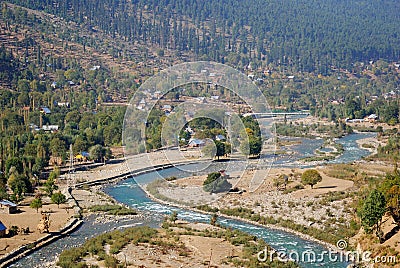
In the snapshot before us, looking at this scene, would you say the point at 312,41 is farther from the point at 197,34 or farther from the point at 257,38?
the point at 197,34

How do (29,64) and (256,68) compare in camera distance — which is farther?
(256,68)

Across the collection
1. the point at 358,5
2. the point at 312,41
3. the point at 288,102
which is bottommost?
the point at 288,102

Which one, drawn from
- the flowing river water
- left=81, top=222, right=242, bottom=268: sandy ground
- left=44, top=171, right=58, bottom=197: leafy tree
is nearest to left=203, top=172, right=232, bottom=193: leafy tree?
the flowing river water

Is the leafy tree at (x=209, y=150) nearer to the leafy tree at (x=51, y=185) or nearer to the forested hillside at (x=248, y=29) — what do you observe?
the leafy tree at (x=51, y=185)

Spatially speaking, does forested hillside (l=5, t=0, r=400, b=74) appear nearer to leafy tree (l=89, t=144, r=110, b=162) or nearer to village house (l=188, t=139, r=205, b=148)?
village house (l=188, t=139, r=205, b=148)

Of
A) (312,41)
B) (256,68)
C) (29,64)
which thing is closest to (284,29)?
(312,41)
